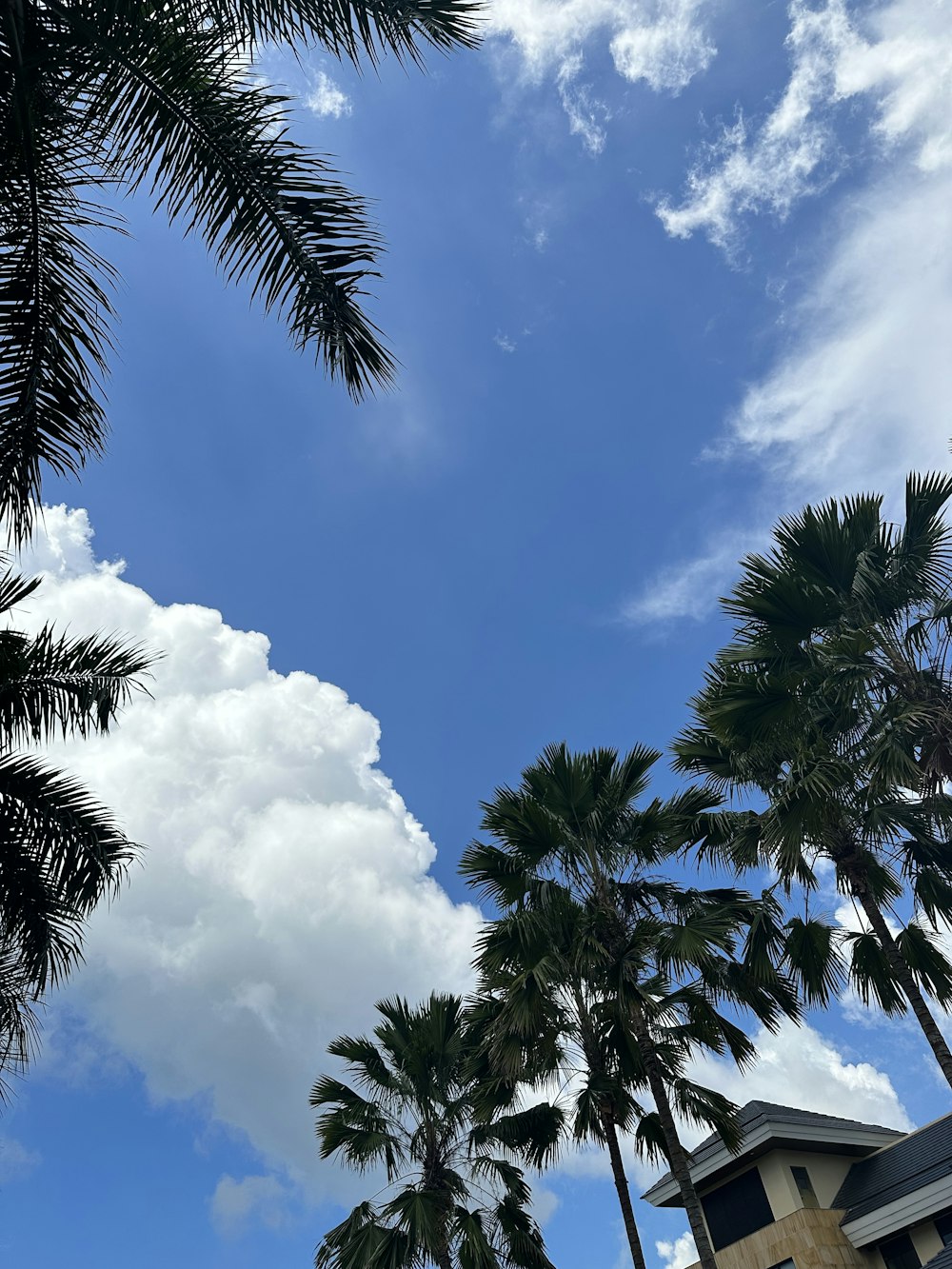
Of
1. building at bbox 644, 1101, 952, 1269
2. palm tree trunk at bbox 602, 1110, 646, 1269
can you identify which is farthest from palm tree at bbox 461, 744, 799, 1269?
building at bbox 644, 1101, 952, 1269

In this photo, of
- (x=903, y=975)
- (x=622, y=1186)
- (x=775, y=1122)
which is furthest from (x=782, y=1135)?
(x=903, y=975)

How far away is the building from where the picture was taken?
56.5ft

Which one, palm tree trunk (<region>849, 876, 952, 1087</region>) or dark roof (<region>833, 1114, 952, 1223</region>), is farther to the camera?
dark roof (<region>833, 1114, 952, 1223</region>)

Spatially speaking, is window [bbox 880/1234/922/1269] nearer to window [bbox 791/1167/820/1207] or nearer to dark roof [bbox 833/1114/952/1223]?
dark roof [bbox 833/1114/952/1223]

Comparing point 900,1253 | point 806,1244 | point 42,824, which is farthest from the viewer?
point 806,1244

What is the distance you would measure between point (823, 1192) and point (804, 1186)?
1.48 ft

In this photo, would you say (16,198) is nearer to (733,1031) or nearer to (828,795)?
(828,795)

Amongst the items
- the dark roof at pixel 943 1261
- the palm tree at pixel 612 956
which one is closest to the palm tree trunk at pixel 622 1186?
the palm tree at pixel 612 956

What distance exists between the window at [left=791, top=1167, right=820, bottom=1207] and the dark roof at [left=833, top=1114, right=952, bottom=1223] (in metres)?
0.54

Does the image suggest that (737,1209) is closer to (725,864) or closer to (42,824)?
(725,864)

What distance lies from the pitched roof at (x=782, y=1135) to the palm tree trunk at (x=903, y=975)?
28.4ft

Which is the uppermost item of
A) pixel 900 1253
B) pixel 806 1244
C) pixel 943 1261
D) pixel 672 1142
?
pixel 672 1142

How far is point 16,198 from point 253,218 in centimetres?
151

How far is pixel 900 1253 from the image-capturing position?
17.5 m
